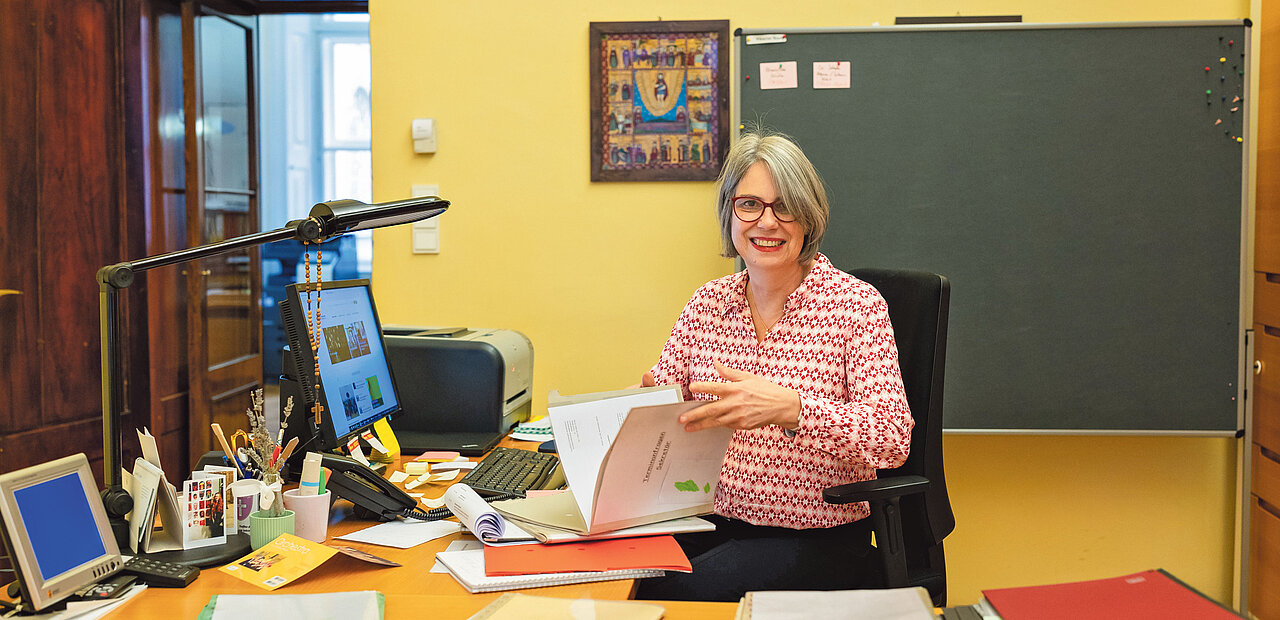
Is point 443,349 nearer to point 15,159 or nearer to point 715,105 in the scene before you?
point 715,105

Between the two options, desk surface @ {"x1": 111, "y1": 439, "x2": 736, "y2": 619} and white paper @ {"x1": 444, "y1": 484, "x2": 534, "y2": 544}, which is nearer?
desk surface @ {"x1": 111, "y1": 439, "x2": 736, "y2": 619}

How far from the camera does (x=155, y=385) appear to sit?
3.20m

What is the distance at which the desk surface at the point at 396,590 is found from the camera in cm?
109

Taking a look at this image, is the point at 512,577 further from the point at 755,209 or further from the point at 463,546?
the point at 755,209

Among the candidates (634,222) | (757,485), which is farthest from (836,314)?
(634,222)

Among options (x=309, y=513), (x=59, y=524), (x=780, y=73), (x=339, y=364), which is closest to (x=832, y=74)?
(x=780, y=73)

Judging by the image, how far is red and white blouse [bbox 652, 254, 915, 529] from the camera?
5.04ft

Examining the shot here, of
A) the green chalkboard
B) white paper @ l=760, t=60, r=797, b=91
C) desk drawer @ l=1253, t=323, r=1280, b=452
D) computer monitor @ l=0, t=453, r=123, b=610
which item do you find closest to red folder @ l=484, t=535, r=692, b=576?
computer monitor @ l=0, t=453, r=123, b=610

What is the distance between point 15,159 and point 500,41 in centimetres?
149

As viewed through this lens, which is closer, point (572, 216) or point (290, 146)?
point (572, 216)

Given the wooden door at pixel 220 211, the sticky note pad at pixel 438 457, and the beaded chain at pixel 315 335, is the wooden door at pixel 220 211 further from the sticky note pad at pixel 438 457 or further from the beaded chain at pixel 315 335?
the beaded chain at pixel 315 335

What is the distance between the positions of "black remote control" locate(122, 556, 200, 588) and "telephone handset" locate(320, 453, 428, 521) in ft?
0.96

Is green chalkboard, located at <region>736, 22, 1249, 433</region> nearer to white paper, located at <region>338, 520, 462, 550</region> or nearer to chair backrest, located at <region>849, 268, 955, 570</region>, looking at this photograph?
chair backrest, located at <region>849, 268, 955, 570</region>

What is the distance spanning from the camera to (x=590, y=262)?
2730 mm
